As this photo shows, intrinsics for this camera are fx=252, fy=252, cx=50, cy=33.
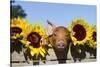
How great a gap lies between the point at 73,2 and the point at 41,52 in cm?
54

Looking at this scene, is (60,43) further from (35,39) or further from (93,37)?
(93,37)

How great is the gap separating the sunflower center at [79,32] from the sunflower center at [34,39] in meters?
0.35

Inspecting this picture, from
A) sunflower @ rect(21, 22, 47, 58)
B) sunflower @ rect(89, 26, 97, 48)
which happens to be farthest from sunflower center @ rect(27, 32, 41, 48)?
sunflower @ rect(89, 26, 97, 48)

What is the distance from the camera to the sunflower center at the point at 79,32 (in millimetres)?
2287

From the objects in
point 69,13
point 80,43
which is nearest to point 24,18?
point 69,13

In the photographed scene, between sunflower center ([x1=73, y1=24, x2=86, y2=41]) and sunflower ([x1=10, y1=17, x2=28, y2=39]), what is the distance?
493mm

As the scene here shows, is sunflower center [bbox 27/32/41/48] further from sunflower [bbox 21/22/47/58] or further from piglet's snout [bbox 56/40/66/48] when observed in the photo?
piglet's snout [bbox 56/40/66/48]

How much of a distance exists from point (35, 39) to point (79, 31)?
42 centimetres

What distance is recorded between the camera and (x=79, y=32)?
2.30 meters

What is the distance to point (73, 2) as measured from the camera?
228 centimetres

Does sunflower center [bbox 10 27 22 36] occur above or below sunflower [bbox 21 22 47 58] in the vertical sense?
above

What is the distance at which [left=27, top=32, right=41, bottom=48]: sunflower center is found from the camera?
2133mm

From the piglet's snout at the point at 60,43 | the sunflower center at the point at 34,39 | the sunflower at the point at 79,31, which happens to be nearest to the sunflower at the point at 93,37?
the sunflower at the point at 79,31
